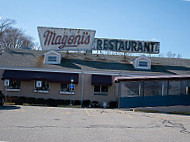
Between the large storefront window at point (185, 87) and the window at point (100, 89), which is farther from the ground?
the large storefront window at point (185, 87)

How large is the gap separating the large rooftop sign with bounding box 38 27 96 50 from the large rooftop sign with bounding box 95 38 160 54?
4.78ft

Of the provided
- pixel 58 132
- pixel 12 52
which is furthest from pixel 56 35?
pixel 58 132

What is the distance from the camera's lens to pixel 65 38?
102 ft

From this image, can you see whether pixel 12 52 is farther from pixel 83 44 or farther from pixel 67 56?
pixel 83 44

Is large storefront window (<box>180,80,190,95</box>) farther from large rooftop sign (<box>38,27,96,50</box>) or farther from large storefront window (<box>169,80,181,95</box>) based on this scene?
large rooftop sign (<box>38,27,96,50</box>)

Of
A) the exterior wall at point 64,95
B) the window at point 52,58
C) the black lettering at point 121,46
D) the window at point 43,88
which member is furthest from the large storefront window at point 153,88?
the window at point 52,58

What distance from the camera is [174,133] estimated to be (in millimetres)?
9938

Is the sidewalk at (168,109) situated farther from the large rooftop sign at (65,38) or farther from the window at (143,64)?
the large rooftop sign at (65,38)

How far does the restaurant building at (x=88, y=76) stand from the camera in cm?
2159

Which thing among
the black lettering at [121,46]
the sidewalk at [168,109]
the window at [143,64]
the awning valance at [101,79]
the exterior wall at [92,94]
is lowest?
the sidewalk at [168,109]

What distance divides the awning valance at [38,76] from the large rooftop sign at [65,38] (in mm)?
6099

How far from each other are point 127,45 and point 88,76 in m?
8.85

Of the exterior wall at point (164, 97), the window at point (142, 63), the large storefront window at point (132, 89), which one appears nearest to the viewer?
the exterior wall at point (164, 97)

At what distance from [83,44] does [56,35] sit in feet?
12.4
